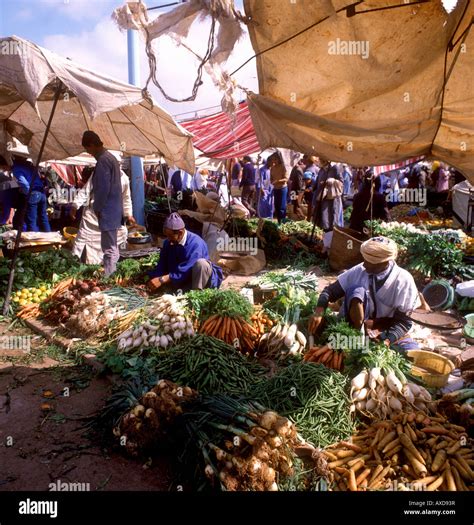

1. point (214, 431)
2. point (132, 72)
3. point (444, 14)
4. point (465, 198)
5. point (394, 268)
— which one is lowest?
point (214, 431)

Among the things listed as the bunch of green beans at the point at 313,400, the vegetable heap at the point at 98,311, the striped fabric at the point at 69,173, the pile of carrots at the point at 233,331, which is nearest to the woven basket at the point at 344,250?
the pile of carrots at the point at 233,331

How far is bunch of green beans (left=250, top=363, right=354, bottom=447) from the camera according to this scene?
331 cm

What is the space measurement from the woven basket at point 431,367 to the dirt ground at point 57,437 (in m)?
2.34

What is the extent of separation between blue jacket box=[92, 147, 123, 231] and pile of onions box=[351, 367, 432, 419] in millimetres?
4464

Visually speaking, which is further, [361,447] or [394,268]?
[394,268]

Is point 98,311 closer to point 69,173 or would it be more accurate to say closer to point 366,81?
point 366,81

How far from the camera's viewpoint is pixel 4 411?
3.88m

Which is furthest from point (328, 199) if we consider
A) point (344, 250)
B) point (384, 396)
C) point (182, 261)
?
point (384, 396)

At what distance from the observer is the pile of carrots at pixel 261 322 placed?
5.00m

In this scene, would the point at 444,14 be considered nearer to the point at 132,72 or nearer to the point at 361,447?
the point at 361,447

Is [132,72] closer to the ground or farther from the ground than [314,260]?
farther from the ground

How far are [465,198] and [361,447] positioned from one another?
9216mm

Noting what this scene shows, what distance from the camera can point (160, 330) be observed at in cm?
482

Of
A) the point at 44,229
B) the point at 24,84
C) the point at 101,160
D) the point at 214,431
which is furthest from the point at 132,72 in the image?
the point at 214,431
